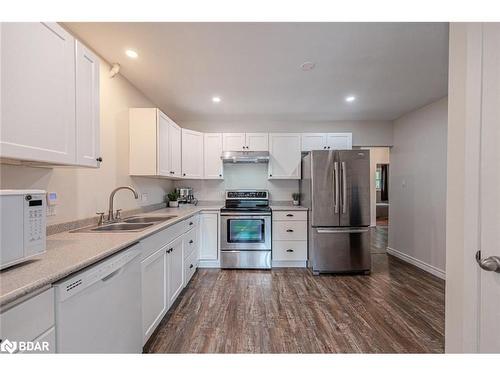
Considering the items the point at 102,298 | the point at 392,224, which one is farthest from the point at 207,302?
the point at 392,224

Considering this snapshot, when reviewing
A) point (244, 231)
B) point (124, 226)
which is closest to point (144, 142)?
point (124, 226)

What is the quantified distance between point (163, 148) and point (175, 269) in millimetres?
1526

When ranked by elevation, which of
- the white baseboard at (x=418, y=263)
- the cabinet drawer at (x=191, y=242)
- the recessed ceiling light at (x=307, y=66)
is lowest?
the white baseboard at (x=418, y=263)

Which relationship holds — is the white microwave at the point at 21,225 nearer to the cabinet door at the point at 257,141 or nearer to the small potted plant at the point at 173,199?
the small potted plant at the point at 173,199

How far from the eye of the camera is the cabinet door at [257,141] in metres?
3.78

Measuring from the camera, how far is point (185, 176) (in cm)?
354

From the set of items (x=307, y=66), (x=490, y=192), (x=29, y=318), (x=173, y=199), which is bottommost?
(x=29, y=318)

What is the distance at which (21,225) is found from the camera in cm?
90

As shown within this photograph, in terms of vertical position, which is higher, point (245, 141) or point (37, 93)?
point (245, 141)

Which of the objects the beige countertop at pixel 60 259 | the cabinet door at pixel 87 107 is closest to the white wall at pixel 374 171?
the beige countertop at pixel 60 259

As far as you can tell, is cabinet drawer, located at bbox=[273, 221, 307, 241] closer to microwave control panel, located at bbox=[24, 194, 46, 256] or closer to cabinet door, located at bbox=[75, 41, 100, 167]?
cabinet door, located at bbox=[75, 41, 100, 167]

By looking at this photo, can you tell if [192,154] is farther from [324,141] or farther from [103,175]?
[324,141]

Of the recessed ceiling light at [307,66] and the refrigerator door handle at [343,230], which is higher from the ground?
the recessed ceiling light at [307,66]
